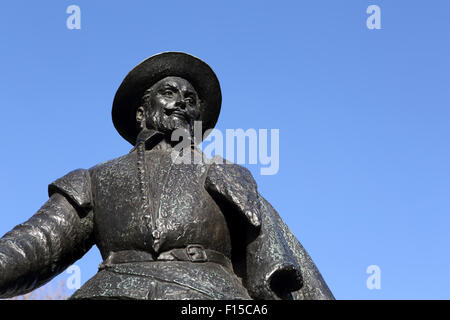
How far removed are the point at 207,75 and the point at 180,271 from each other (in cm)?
171

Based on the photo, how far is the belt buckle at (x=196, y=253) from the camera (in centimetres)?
491

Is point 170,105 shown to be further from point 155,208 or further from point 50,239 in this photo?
point 50,239

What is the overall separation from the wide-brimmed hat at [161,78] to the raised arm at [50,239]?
640 mm

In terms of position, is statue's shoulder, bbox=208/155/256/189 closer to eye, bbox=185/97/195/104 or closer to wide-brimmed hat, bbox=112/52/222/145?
eye, bbox=185/97/195/104

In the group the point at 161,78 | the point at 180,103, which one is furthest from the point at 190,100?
the point at 161,78

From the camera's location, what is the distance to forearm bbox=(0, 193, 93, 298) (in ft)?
16.2

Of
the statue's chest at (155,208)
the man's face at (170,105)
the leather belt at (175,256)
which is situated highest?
the man's face at (170,105)

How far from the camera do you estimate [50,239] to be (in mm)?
5160

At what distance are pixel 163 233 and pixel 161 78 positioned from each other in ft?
4.46

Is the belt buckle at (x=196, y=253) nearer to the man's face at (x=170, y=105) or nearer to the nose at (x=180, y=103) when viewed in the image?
the man's face at (x=170, y=105)

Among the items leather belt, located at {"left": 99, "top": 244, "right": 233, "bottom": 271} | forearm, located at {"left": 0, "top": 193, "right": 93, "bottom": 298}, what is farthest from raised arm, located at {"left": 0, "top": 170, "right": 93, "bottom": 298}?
leather belt, located at {"left": 99, "top": 244, "right": 233, "bottom": 271}

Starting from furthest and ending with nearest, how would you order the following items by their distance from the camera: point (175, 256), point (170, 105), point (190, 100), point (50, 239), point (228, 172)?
1. point (190, 100)
2. point (170, 105)
3. point (228, 172)
4. point (50, 239)
5. point (175, 256)

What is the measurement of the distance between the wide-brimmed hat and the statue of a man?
7.2 inches

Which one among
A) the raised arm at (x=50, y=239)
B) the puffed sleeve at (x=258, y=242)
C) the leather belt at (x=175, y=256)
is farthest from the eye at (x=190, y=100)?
the leather belt at (x=175, y=256)
